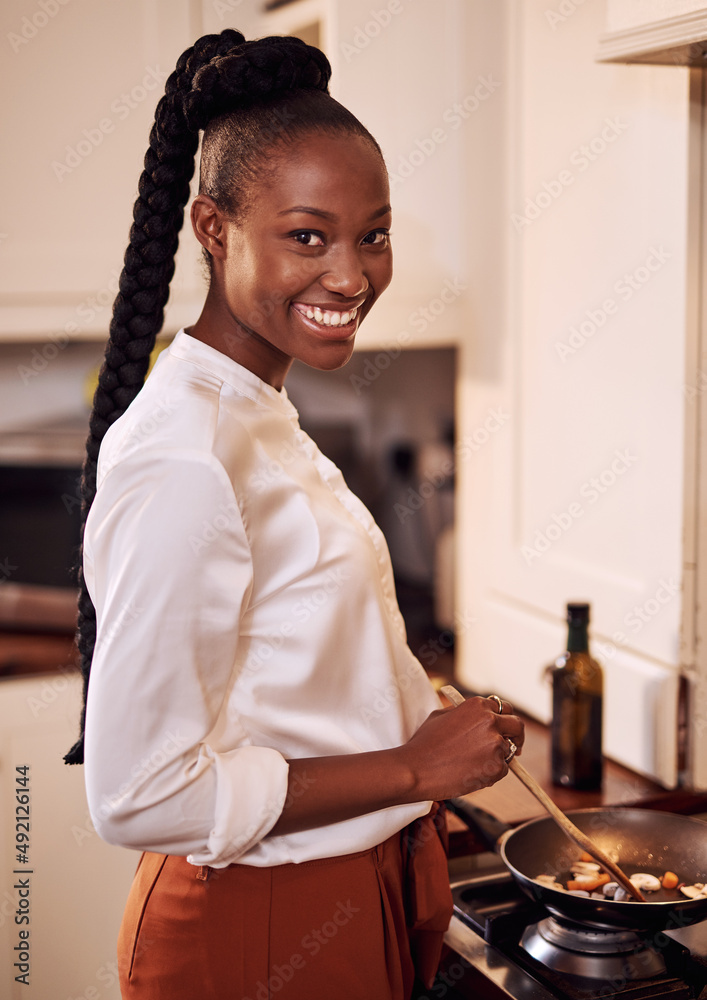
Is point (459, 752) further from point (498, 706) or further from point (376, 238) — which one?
point (376, 238)

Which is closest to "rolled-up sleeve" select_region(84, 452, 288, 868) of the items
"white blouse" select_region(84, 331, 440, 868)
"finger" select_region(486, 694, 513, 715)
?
"white blouse" select_region(84, 331, 440, 868)

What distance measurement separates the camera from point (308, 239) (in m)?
0.72

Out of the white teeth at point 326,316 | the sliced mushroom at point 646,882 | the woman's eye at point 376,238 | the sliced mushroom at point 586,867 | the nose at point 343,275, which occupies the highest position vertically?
the woman's eye at point 376,238

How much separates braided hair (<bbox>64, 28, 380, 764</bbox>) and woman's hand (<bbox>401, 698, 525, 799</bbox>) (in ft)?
1.10

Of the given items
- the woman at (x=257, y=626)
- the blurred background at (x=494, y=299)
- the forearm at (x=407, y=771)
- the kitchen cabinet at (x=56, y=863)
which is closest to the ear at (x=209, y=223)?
the woman at (x=257, y=626)

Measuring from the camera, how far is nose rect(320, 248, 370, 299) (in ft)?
2.37

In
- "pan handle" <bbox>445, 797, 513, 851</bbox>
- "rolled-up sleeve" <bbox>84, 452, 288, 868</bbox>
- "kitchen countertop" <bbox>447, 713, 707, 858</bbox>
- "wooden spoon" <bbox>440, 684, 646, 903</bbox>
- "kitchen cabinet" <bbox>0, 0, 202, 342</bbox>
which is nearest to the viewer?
"rolled-up sleeve" <bbox>84, 452, 288, 868</bbox>

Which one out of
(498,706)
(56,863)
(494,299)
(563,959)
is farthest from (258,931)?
(494,299)

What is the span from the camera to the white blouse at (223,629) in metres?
0.64

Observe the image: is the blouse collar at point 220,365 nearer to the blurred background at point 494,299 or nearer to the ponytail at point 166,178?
the ponytail at point 166,178

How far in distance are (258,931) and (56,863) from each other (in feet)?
2.82

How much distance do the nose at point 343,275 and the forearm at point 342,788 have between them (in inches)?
13.5

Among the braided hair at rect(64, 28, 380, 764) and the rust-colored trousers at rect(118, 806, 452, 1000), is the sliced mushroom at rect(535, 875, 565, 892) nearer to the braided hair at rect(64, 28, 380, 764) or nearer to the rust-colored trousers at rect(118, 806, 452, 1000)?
the rust-colored trousers at rect(118, 806, 452, 1000)

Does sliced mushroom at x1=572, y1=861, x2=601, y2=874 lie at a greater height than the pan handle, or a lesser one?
lesser
